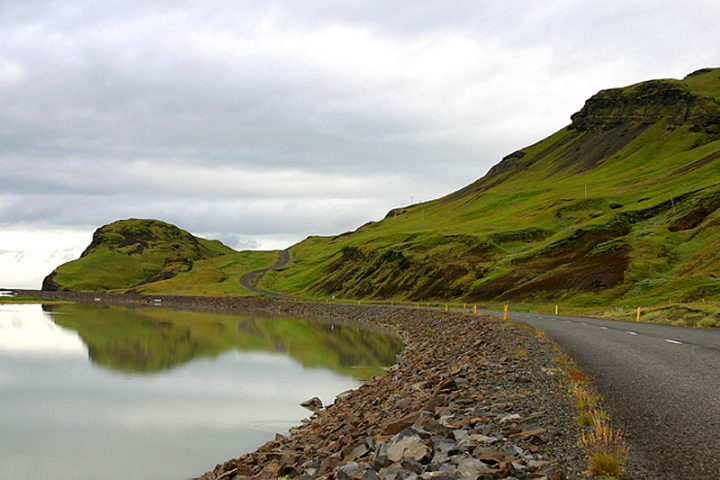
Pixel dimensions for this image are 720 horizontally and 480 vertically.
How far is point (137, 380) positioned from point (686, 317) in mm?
35587

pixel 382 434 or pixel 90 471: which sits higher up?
pixel 382 434

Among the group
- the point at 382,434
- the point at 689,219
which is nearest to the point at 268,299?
the point at 689,219

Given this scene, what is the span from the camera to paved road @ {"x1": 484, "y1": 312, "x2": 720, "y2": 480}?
26.3 ft

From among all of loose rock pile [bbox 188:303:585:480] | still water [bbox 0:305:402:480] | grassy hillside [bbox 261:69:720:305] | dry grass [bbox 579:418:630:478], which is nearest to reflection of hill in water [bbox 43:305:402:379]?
still water [bbox 0:305:402:480]

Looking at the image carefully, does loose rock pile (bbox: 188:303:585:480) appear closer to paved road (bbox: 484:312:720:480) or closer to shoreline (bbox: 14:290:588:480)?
shoreline (bbox: 14:290:588:480)

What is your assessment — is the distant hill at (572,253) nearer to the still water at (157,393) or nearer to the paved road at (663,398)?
the still water at (157,393)

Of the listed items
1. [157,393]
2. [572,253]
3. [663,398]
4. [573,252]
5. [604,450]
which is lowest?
[157,393]

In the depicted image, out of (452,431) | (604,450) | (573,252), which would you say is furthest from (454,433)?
(573,252)

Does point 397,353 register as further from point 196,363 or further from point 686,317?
point 686,317

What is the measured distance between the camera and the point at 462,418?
39.4 ft

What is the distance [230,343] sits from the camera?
2322 inches

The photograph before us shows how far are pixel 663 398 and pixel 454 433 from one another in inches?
183

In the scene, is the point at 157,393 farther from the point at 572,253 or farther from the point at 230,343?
the point at 572,253

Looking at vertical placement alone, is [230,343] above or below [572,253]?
below
